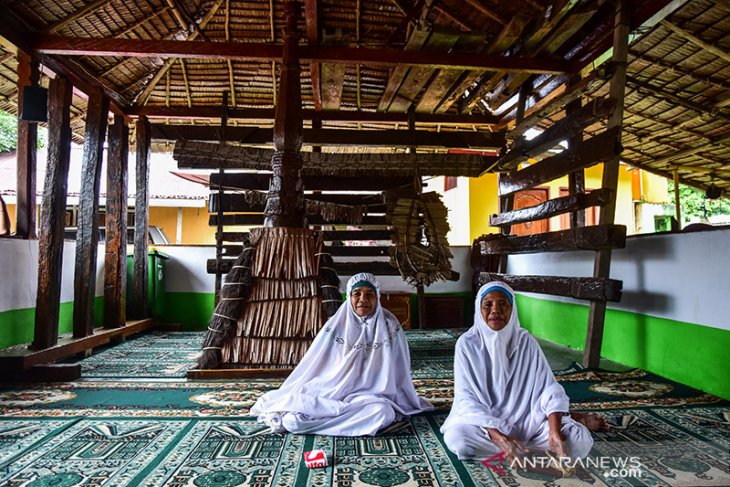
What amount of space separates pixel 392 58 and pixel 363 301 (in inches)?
126

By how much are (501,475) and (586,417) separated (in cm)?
101

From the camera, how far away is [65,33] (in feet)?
17.3

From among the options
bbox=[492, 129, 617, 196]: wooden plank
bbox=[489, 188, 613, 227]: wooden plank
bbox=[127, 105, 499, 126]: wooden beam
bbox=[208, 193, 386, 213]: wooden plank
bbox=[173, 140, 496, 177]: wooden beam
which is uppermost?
bbox=[127, 105, 499, 126]: wooden beam

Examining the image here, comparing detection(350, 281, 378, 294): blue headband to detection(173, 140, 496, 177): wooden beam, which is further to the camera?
detection(173, 140, 496, 177): wooden beam

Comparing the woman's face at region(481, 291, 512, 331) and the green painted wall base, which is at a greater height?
the woman's face at region(481, 291, 512, 331)

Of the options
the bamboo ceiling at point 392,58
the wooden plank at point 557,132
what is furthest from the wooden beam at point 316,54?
the wooden plank at point 557,132

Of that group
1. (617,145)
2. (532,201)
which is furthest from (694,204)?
(617,145)

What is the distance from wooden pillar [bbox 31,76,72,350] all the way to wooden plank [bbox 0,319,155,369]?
0.11 meters

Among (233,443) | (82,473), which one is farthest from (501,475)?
(82,473)

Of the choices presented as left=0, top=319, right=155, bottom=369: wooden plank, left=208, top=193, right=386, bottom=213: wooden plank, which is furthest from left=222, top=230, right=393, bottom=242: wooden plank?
left=0, top=319, right=155, bottom=369: wooden plank

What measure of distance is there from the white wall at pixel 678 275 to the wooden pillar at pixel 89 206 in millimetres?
5663

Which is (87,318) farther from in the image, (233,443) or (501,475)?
(501,475)

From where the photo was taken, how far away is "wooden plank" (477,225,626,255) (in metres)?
4.10

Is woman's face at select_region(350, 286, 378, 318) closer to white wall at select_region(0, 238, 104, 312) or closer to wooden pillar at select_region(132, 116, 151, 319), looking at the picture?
white wall at select_region(0, 238, 104, 312)
